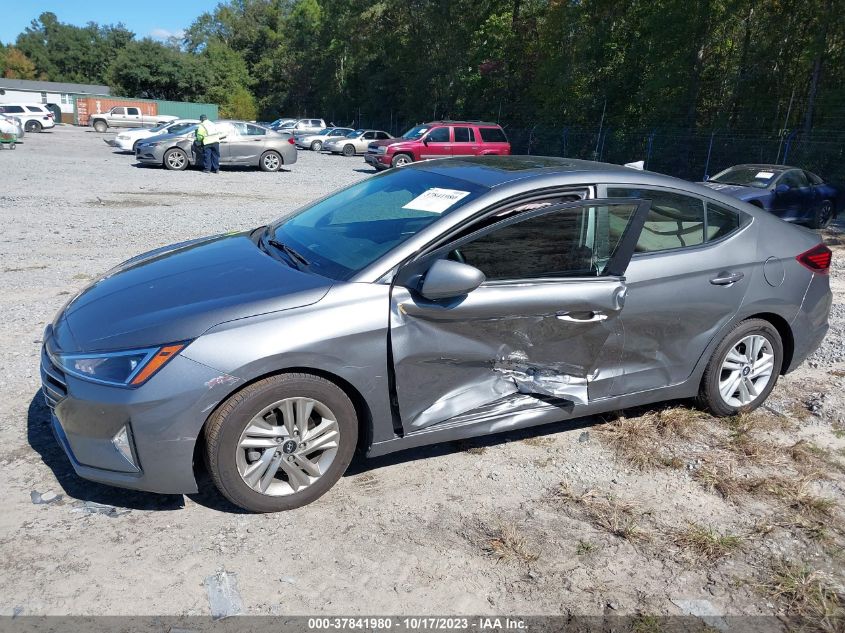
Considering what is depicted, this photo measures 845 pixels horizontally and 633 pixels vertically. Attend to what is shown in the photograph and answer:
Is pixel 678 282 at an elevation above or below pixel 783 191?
below

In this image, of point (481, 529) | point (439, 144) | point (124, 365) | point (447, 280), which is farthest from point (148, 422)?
point (439, 144)

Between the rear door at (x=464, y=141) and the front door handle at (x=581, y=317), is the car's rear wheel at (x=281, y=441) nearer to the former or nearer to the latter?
the front door handle at (x=581, y=317)

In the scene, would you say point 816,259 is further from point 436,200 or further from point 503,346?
point 436,200

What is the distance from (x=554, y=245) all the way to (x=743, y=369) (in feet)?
5.80

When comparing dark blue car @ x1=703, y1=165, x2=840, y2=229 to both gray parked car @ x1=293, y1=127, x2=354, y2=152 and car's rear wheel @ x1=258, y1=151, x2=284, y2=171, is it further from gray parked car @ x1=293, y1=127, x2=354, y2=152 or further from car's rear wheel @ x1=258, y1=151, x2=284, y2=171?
gray parked car @ x1=293, y1=127, x2=354, y2=152

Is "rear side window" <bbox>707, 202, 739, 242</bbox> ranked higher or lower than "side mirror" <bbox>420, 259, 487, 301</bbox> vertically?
higher

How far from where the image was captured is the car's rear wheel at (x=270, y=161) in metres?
21.8

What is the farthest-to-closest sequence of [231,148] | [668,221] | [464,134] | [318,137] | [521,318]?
1. [318,137]
2. [464,134]
3. [231,148]
4. [668,221]
5. [521,318]

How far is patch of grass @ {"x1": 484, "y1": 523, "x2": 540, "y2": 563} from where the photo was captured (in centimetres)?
304

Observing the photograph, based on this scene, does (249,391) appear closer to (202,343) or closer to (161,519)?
(202,343)

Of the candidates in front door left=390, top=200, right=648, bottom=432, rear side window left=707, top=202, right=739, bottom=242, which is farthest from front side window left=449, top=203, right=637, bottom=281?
rear side window left=707, top=202, right=739, bottom=242

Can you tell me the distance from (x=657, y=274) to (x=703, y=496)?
50.0 inches

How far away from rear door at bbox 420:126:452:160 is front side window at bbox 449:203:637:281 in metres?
20.6

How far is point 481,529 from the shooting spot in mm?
3248
